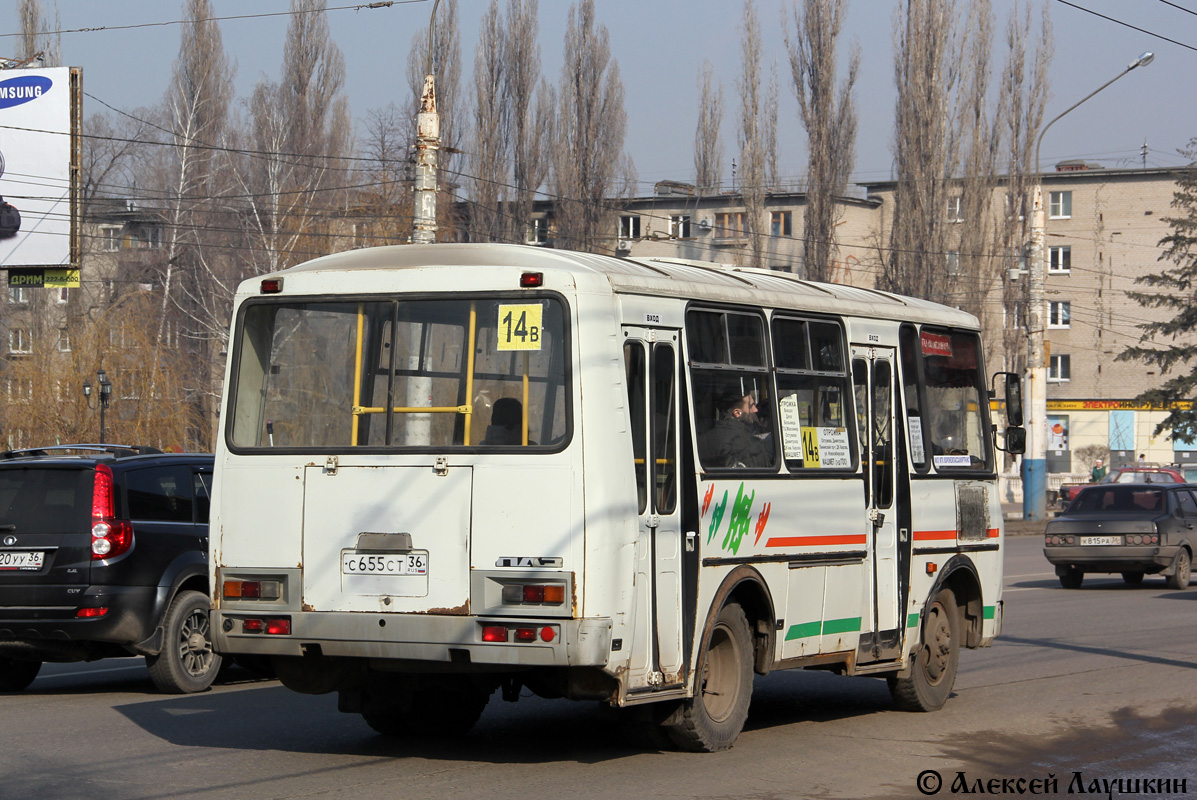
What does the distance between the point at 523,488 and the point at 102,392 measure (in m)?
32.4

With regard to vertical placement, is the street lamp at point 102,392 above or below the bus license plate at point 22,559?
above

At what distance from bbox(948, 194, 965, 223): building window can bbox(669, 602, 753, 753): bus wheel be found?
1962 inches

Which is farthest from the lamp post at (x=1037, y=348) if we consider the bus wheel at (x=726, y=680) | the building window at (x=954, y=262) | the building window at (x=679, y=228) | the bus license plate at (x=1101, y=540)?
the building window at (x=679, y=228)

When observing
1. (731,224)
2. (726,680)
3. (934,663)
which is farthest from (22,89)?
(731,224)

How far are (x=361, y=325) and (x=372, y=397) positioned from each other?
1.32 feet

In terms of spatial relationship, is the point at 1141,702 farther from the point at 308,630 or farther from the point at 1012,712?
the point at 308,630

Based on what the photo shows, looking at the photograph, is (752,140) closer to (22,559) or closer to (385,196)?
(385,196)

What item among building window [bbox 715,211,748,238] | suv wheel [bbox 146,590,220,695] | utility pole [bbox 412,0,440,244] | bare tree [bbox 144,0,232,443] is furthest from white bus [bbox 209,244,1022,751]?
building window [bbox 715,211,748,238]

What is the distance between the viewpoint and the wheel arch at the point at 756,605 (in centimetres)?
855

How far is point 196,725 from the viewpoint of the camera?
377 inches

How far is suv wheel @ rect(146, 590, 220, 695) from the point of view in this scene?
10.9 metres

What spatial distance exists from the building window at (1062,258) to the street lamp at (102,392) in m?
49.7

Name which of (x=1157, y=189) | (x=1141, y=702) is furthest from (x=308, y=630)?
(x=1157, y=189)

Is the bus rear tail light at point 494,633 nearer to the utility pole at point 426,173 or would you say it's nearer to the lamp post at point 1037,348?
the utility pole at point 426,173
